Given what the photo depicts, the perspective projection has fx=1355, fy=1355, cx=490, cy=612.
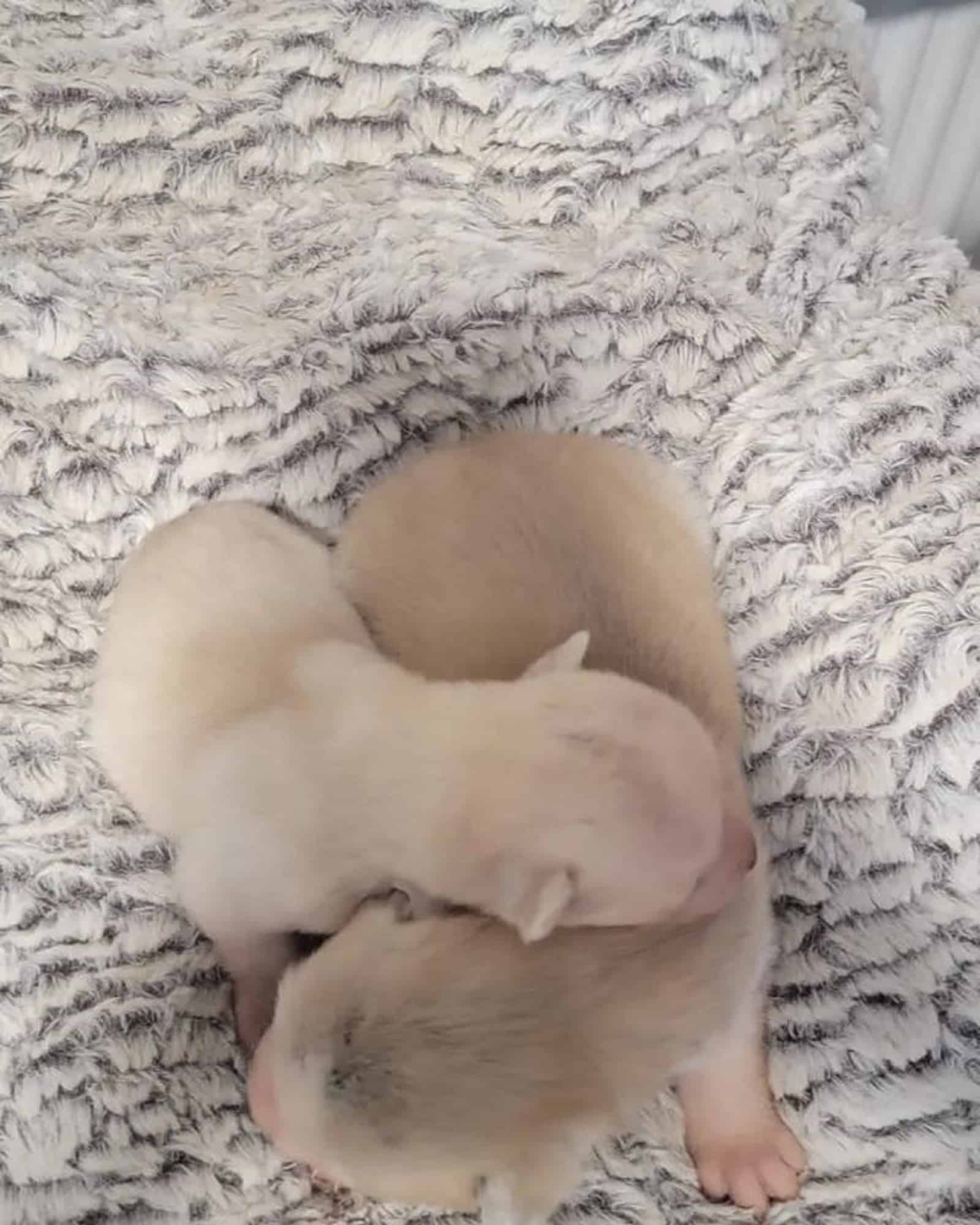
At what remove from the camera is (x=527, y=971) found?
3.29 ft

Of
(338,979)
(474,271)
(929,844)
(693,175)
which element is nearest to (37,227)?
(474,271)

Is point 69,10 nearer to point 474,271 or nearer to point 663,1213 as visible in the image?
Result: point 474,271

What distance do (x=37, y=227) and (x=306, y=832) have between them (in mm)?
721

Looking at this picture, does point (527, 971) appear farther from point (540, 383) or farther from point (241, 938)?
point (540, 383)

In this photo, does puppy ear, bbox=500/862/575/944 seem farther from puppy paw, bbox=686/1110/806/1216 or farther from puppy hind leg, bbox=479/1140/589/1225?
puppy paw, bbox=686/1110/806/1216

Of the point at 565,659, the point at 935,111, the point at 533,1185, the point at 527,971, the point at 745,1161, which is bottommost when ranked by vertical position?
the point at 745,1161

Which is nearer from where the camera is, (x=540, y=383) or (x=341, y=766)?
(x=341, y=766)

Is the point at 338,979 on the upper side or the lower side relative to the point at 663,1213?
upper

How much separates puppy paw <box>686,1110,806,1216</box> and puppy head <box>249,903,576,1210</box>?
276mm

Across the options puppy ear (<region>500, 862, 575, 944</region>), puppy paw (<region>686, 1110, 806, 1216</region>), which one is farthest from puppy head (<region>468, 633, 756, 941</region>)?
puppy paw (<region>686, 1110, 806, 1216</region>)

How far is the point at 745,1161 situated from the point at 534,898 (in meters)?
0.43

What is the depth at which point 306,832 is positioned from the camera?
3.69ft

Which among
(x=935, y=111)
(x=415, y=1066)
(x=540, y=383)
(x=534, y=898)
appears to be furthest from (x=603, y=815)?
(x=935, y=111)

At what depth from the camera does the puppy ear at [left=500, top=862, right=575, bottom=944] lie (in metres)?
0.98
